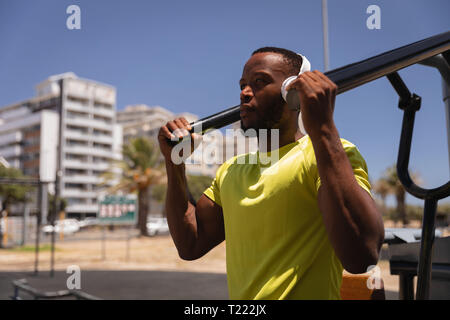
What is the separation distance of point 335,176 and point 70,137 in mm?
62155

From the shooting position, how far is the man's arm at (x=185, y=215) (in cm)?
115

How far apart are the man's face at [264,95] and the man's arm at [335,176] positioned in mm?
237

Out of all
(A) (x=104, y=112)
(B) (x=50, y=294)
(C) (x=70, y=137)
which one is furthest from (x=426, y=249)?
(A) (x=104, y=112)

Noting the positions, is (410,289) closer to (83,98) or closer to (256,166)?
(256,166)

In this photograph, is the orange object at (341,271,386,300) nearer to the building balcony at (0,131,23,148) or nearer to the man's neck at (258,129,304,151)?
the man's neck at (258,129,304,151)

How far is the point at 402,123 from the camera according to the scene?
1.61 metres

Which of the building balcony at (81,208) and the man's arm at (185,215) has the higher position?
the man's arm at (185,215)

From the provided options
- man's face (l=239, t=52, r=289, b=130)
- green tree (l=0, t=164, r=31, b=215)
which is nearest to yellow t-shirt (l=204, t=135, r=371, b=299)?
man's face (l=239, t=52, r=289, b=130)

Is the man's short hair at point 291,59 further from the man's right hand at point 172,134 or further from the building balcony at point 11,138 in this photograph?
the building balcony at point 11,138

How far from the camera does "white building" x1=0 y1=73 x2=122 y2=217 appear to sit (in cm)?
5744

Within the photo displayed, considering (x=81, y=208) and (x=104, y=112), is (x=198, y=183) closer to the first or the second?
(x=81, y=208)

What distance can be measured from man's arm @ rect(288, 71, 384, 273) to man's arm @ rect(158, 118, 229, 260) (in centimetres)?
41

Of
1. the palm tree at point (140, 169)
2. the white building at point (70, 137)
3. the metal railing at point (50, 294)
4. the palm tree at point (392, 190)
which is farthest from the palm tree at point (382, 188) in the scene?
the white building at point (70, 137)
